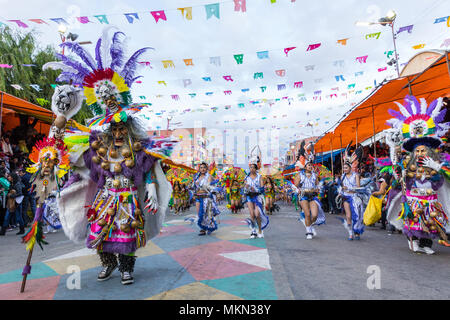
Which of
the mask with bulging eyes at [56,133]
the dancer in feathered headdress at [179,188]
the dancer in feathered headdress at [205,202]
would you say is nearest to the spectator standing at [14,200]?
the dancer in feathered headdress at [205,202]

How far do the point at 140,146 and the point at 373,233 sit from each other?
6.73 metres

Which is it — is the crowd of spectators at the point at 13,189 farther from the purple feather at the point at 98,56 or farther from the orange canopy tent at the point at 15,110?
the purple feather at the point at 98,56

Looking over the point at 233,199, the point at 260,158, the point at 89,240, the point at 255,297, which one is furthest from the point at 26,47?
the point at 255,297

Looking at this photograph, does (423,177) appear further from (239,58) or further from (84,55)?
(239,58)

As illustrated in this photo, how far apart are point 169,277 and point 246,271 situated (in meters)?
1.03

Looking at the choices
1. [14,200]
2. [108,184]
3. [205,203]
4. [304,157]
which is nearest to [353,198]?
[304,157]

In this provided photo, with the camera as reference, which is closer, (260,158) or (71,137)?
(71,137)

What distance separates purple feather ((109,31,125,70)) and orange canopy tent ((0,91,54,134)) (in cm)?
429

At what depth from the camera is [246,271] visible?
3734mm

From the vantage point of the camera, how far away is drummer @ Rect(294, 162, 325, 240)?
6543 millimetres

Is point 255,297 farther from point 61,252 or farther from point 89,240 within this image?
point 61,252

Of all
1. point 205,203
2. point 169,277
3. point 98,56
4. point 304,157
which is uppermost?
point 98,56

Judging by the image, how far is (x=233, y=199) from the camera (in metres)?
13.2

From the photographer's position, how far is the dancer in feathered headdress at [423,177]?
4797 millimetres
